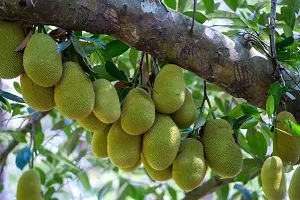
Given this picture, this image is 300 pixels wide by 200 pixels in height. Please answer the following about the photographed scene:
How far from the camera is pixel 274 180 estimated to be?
88 cm

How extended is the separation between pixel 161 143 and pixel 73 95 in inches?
6.9

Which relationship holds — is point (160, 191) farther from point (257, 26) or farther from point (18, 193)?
point (257, 26)

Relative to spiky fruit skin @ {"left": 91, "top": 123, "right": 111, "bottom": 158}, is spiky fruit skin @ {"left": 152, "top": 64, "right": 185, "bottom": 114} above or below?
above

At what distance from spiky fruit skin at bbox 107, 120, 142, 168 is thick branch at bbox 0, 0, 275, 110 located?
0.16m

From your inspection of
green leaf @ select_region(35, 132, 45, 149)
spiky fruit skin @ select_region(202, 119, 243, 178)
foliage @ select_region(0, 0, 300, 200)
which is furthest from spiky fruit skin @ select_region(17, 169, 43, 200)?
spiky fruit skin @ select_region(202, 119, 243, 178)

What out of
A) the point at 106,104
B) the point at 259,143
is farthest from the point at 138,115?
the point at 259,143

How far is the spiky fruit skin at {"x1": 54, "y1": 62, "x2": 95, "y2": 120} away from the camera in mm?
791

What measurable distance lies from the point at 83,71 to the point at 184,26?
21cm

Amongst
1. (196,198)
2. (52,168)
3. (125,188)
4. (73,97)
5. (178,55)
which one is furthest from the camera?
(52,168)

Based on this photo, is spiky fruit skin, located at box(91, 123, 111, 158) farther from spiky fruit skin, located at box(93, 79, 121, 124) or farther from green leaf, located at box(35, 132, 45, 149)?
green leaf, located at box(35, 132, 45, 149)

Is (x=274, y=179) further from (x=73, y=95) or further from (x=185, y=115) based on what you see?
(x=73, y=95)

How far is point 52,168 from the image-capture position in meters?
1.80

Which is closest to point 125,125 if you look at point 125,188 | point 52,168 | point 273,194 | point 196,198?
point 273,194

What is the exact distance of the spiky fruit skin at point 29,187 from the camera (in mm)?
1192
